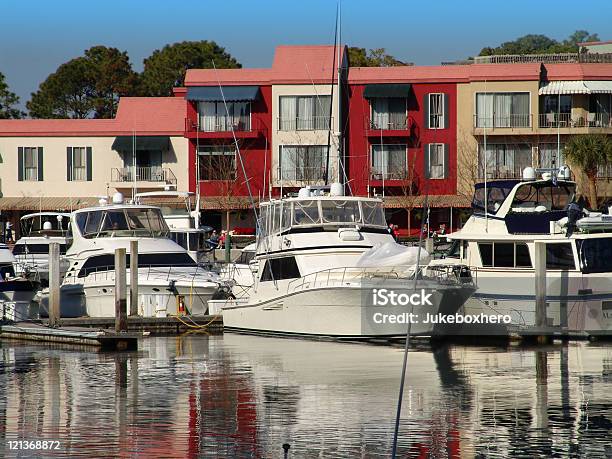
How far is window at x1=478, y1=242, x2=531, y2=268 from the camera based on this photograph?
109 feet

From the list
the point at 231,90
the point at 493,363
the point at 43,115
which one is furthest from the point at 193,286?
the point at 43,115

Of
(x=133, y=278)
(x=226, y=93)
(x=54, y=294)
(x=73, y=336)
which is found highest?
(x=226, y=93)

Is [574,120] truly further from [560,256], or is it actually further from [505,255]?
[560,256]

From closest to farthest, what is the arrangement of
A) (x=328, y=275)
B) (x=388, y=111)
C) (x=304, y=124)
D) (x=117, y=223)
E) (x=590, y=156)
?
(x=328, y=275)
(x=117, y=223)
(x=590, y=156)
(x=304, y=124)
(x=388, y=111)

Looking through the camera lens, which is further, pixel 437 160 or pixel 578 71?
pixel 437 160

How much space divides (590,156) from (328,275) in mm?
33782

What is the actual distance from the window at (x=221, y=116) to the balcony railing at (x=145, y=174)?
359 centimetres

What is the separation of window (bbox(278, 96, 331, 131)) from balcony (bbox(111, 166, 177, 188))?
6.97 metres

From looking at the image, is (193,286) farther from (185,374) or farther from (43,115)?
(43,115)

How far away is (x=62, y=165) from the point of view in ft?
241

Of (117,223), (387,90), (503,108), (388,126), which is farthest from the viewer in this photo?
(388,126)

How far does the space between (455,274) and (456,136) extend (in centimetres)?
3797

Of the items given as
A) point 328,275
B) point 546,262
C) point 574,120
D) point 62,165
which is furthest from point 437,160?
point 328,275

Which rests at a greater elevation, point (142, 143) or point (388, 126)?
point (388, 126)
